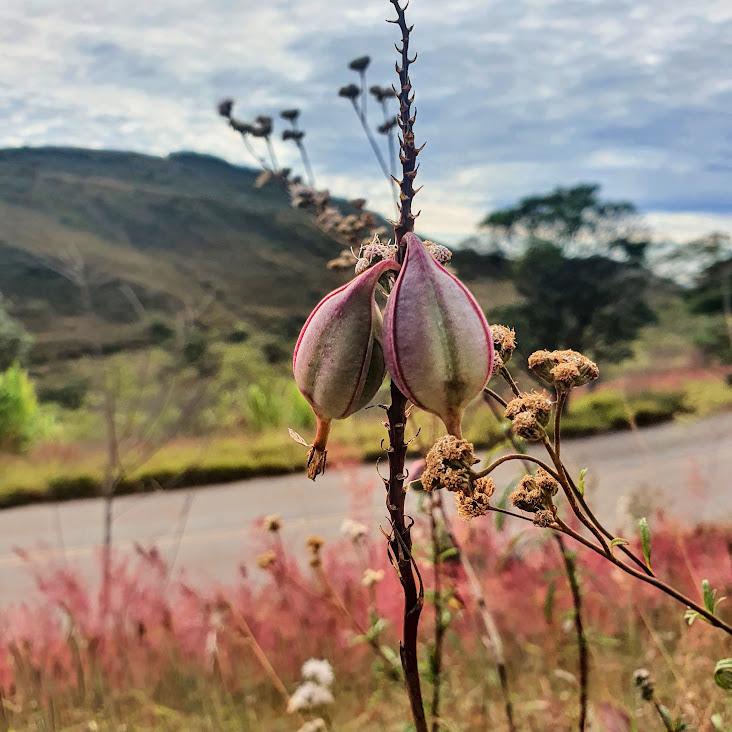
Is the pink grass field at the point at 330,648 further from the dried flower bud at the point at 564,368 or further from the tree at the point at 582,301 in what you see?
the tree at the point at 582,301

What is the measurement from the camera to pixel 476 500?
0.60 meters

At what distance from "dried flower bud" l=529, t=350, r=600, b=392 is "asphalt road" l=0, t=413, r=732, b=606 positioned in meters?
5.17

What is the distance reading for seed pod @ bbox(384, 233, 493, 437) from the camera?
53 centimetres

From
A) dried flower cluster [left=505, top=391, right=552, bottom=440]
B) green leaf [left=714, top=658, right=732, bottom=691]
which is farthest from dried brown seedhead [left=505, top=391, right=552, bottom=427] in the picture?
green leaf [left=714, top=658, right=732, bottom=691]

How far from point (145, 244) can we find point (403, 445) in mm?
32147

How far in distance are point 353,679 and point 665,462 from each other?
8435 millimetres

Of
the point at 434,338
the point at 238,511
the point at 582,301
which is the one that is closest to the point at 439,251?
the point at 434,338

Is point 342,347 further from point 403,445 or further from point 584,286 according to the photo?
point 584,286

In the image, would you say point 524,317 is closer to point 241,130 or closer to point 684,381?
point 684,381

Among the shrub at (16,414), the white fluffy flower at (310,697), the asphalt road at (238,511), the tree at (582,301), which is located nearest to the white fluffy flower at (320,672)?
the white fluffy flower at (310,697)

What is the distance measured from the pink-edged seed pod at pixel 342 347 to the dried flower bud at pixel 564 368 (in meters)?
0.21

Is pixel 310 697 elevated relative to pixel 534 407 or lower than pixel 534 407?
lower

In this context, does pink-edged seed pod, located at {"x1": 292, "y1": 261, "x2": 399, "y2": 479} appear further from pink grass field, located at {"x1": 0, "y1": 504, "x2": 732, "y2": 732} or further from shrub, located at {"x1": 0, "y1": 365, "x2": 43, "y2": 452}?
shrub, located at {"x1": 0, "y1": 365, "x2": 43, "y2": 452}

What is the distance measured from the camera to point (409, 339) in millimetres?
528
